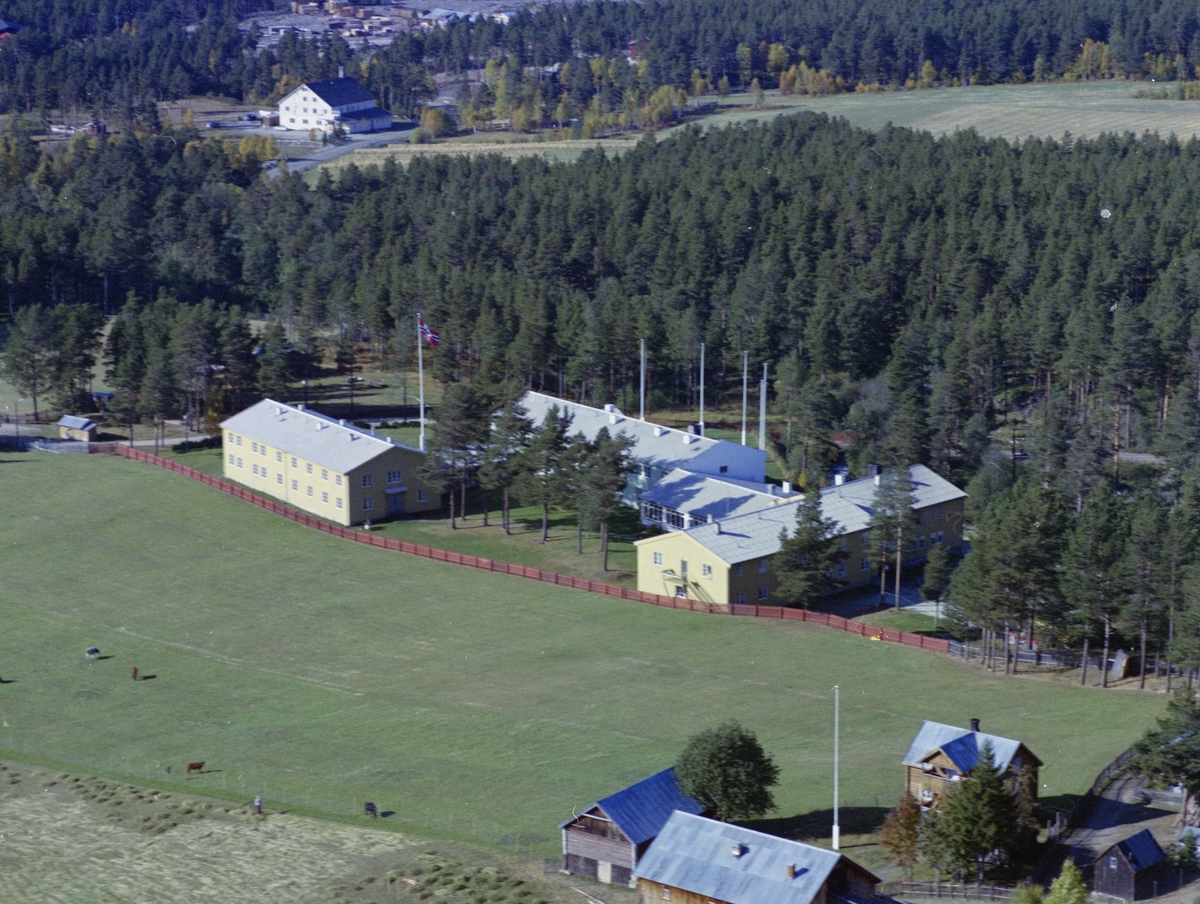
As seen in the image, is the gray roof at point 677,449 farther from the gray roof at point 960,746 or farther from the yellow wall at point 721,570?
the gray roof at point 960,746

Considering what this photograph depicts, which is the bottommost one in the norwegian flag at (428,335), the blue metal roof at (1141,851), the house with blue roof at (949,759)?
the blue metal roof at (1141,851)

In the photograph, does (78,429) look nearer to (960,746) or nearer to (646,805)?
(646,805)

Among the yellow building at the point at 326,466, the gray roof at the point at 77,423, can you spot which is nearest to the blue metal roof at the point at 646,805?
the yellow building at the point at 326,466

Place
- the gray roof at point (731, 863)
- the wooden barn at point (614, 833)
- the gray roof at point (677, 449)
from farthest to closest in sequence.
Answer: the gray roof at point (677, 449) → the wooden barn at point (614, 833) → the gray roof at point (731, 863)

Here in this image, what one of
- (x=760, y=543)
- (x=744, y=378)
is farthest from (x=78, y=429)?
(x=760, y=543)

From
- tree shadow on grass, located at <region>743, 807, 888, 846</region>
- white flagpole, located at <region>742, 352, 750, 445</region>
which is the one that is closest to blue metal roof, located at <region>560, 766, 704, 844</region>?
tree shadow on grass, located at <region>743, 807, 888, 846</region>

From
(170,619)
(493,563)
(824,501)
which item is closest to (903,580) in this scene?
(824,501)
